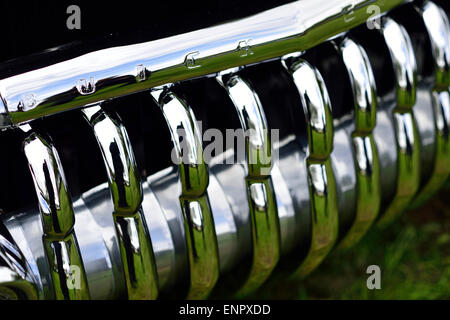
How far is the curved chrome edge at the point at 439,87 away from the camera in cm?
89

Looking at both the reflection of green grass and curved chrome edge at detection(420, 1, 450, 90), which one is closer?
curved chrome edge at detection(420, 1, 450, 90)

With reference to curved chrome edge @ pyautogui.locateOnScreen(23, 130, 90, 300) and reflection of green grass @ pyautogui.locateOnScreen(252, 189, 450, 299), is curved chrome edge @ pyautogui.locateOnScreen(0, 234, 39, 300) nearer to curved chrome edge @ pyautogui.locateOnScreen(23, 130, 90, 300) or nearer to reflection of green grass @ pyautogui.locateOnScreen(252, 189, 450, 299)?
curved chrome edge @ pyautogui.locateOnScreen(23, 130, 90, 300)

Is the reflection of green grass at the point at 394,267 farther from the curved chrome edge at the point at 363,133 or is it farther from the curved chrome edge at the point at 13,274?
the curved chrome edge at the point at 13,274

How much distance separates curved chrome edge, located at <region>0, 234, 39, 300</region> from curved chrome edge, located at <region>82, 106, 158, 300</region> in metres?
0.11

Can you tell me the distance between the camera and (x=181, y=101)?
0.71 m

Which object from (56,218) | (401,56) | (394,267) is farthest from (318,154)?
(394,267)

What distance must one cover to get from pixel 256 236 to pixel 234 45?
25 cm

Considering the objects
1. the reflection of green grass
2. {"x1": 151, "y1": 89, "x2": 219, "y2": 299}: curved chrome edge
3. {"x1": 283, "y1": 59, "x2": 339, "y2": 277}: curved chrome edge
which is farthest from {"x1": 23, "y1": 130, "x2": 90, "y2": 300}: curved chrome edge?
the reflection of green grass

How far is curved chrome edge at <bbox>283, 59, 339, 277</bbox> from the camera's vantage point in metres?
0.76

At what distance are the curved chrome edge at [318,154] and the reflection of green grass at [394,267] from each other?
253 mm

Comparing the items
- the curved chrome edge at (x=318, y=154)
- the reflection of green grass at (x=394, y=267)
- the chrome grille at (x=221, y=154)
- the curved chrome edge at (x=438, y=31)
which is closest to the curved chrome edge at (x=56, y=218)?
the chrome grille at (x=221, y=154)

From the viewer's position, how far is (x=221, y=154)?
2.74 ft

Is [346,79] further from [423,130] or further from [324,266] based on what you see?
[324,266]

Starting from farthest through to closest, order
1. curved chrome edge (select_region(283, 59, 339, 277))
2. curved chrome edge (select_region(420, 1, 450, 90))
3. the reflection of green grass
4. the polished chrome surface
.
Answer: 1. the reflection of green grass
2. curved chrome edge (select_region(420, 1, 450, 90))
3. curved chrome edge (select_region(283, 59, 339, 277))
4. the polished chrome surface
